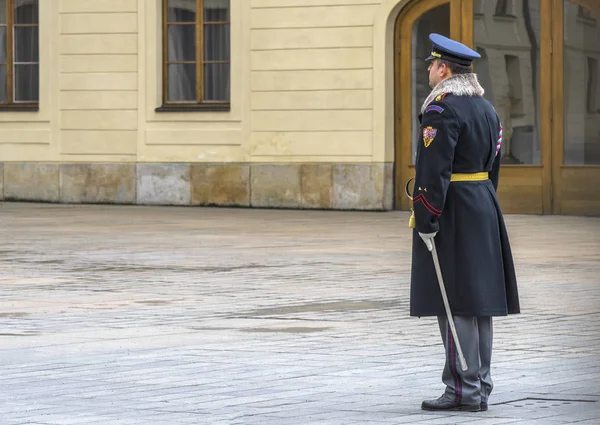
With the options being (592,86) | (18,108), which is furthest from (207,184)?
(592,86)

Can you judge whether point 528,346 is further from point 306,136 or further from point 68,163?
point 68,163

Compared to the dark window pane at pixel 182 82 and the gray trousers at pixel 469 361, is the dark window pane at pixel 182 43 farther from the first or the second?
the gray trousers at pixel 469 361

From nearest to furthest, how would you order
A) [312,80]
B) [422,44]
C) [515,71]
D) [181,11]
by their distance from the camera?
[515,71] → [422,44] → [312,80] → [181,11]

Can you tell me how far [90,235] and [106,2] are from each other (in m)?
7.69

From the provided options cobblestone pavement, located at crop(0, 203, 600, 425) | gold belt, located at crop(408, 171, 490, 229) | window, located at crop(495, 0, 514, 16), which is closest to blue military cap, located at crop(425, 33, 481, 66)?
gold belt, located at crop(408, 171, 490, 229)

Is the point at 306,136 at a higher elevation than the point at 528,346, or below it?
higher

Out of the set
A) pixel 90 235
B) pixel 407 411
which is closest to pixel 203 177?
pixel 90 235

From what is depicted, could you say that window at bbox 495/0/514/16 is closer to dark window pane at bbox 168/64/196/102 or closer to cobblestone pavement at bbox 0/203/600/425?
dark window pane at bbox 168/64/196/102

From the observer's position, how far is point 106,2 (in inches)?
985

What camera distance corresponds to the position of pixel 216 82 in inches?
970

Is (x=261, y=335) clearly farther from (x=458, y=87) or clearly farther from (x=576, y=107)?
(x=576, y=107)

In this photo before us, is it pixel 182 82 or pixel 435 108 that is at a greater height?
pixel 182 82

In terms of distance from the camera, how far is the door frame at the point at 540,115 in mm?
22188

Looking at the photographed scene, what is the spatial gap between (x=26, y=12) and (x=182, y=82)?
10.00 feet
